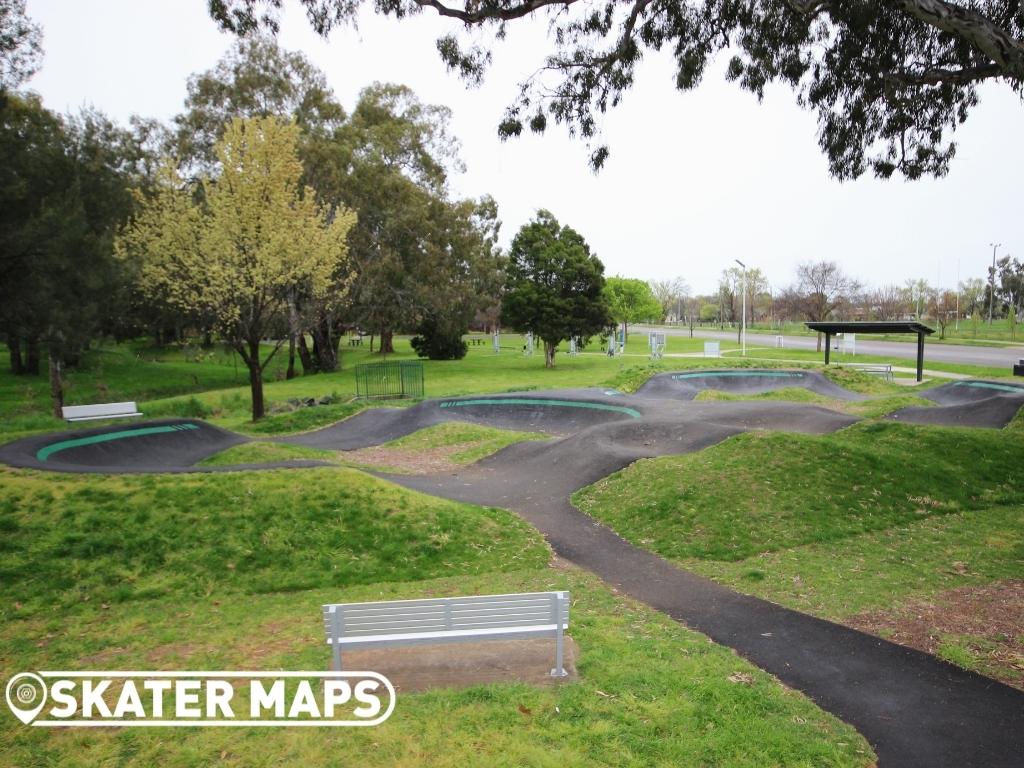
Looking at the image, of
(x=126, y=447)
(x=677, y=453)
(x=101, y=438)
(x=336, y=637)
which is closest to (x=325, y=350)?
(x=126, y=447)

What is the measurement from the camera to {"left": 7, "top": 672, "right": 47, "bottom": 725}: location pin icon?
15.6 feet

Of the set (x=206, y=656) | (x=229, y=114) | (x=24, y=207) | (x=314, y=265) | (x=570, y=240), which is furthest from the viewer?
(x=570, y=240)

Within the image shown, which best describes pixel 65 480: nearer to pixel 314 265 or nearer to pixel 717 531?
pixel 717 531

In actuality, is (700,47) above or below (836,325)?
above

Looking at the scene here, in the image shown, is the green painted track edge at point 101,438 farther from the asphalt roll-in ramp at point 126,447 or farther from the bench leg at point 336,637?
the bench leg at point 336,637

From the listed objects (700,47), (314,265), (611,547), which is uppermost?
(700,47)

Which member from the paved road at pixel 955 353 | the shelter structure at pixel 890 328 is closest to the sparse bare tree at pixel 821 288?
the paved road at pixel 955 353

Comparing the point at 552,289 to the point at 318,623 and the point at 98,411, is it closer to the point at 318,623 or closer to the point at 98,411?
the point at 98,411

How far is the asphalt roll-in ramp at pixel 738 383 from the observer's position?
25.8 m

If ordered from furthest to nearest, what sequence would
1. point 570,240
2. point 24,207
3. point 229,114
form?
point 570,240, point 229,114, point 24,207

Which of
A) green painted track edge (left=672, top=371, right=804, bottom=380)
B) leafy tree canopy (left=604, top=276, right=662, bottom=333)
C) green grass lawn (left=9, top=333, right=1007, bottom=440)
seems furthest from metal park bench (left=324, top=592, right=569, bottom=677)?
leafy tree canopy (left=604, top=276, right=662, bottom=333)

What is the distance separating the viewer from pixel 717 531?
368 inches

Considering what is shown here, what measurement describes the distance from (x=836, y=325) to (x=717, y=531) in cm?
2492

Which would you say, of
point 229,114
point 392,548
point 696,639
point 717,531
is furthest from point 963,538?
point 229,114
